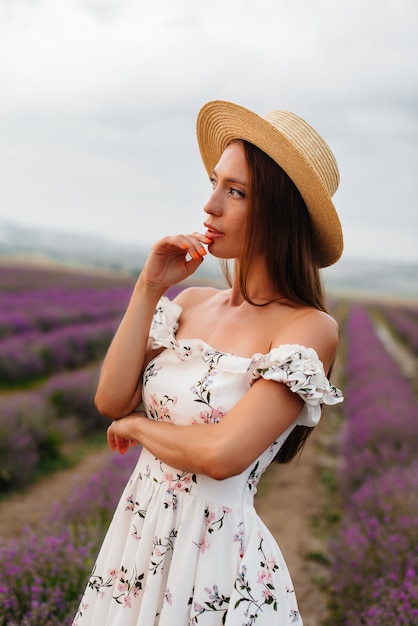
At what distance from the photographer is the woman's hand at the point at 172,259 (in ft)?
5.36

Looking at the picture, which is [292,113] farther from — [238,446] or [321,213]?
[238,446]

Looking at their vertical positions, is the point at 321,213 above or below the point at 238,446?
above

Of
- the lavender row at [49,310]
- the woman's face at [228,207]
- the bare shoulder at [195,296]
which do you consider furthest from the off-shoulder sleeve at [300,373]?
the lavender row at [49,310]

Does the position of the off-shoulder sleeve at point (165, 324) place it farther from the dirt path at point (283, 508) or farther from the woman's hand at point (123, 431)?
the dirt path at point (283, 508)

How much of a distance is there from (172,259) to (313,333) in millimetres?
471

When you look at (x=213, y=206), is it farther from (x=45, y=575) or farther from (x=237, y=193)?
(x=45, y=575)

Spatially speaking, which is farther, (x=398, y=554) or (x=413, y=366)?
(x=413, y=366)

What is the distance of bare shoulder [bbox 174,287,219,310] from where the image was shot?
1.98 m

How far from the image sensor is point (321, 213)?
165 centimetres

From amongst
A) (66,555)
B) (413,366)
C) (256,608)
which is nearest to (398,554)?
(66,555)

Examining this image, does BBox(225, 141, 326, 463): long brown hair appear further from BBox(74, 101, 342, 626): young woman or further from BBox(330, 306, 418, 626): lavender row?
BBox(330, 306, 418, 626): lavender row

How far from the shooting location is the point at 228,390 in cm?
153

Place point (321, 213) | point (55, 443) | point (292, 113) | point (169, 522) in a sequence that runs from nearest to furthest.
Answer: point (169, 522)
point (321, 213)
point (292, 113)
point (55, 443)

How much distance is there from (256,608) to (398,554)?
2233mm
